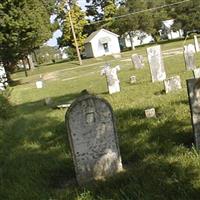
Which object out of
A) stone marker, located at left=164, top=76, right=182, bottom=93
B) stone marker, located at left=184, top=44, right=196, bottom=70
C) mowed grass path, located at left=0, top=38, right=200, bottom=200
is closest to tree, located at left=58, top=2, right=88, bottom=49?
stone marker, located at left=184, top=44, right=196, bottom=70

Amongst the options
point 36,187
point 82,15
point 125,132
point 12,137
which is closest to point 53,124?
point 12,137

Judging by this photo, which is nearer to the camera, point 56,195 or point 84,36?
point 56,195

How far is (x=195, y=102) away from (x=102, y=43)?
70352 millimetres

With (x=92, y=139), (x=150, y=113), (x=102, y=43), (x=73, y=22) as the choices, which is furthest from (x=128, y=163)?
(x=102, y=43)

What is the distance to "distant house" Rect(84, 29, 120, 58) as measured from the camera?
75.9 m

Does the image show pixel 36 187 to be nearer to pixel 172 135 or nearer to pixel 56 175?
pixel 56 175

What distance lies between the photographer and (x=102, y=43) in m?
76.4

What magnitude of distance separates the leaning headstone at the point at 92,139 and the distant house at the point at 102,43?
229ft

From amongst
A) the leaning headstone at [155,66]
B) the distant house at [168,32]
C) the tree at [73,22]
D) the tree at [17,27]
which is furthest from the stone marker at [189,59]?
the distant house at [168,32]

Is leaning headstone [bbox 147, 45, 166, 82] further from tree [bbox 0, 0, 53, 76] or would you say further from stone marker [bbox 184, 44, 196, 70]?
tree [bbox 0, 0, 53, 76]

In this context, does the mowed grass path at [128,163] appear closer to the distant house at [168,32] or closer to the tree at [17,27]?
the tree at [17,27]

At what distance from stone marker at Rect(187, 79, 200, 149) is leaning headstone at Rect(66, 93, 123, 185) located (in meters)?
1.18

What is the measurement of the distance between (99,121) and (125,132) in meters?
2.31

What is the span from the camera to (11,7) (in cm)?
4097
